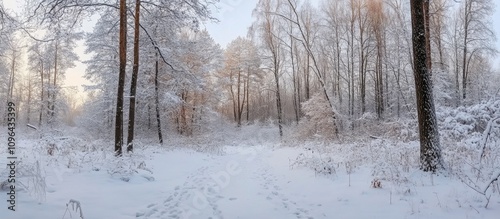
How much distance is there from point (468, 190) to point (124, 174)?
22.8 feet

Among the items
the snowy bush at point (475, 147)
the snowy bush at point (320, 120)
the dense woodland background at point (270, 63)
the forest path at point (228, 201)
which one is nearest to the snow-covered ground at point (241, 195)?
the forest path at point (228, 201)

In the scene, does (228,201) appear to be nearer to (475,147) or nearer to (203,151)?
(475,147)

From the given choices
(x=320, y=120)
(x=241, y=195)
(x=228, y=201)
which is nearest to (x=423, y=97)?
(x=241, y=195)

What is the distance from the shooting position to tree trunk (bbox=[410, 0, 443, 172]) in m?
6.23

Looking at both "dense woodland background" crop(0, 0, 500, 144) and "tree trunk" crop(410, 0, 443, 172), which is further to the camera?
"dense woodland background" crop(0, 0, 500, 144)

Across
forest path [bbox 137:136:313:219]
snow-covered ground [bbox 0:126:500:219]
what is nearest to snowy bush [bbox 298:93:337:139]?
snow-covered ground [bbox 0:126:500:219]

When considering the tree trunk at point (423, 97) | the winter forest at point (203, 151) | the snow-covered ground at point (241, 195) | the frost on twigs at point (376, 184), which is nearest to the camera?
the snow-covered ground at point (241, 195)

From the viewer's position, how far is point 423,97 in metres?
6.39

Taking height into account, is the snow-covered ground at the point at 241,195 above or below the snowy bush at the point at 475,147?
below

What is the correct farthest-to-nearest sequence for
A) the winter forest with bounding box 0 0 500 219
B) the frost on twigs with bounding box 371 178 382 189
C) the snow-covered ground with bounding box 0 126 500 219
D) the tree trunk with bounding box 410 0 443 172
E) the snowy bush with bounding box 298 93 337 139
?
the snowy bush with bounding box 298 93 337 139 → the tree trunk with bounding box 410 0 443 172 → the frost on twigs with bounding box 371 178 382 189 → the winter forest with bounding box 0 0 500 219 → the snow-covered ground with bounding box 0 126 500 219

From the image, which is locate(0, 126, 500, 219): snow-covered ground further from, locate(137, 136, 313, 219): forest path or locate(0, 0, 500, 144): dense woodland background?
locate(0, 0, 500, 144): dense woodland background

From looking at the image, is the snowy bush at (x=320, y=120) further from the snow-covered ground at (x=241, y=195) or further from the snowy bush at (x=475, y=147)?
the snow-covered ground at (x=241, y=195)

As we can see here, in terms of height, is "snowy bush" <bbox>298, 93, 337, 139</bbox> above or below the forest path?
above

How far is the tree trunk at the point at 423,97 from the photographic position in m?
6.23
